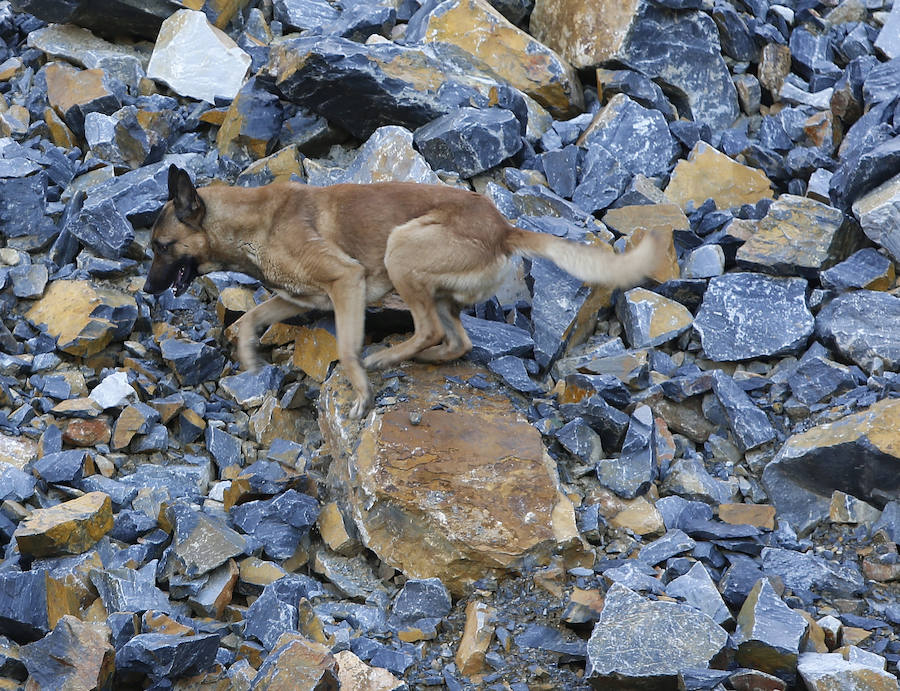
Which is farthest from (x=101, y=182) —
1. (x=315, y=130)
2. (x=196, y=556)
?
(x=196, y=556)

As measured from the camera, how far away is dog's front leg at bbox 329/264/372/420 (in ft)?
21.7

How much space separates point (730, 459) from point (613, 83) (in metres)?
4.47

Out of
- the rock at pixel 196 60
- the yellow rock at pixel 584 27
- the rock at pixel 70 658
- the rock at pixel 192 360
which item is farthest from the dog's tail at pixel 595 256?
the rock at pixel 196 60

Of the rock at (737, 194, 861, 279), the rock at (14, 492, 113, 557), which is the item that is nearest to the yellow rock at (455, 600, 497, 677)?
the rock at (14, 492, 113, 557)

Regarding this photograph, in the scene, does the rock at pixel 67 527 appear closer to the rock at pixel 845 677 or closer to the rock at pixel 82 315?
the rock at pixel 82 315

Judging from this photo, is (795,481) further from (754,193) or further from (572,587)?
(754,193)

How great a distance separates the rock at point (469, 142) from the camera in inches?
338

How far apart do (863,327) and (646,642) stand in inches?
136

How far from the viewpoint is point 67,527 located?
18.3 ft

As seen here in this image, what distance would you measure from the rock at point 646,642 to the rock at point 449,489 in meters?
0.79

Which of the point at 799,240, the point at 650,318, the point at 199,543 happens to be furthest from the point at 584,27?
the point at 199,543

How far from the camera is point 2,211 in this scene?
839 centimetres

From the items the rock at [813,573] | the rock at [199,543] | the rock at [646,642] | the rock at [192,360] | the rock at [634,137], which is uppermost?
the rock at [634,137]

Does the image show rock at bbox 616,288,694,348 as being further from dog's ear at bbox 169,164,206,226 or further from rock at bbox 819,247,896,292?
dog's ear at bbox 169,164,206,226
